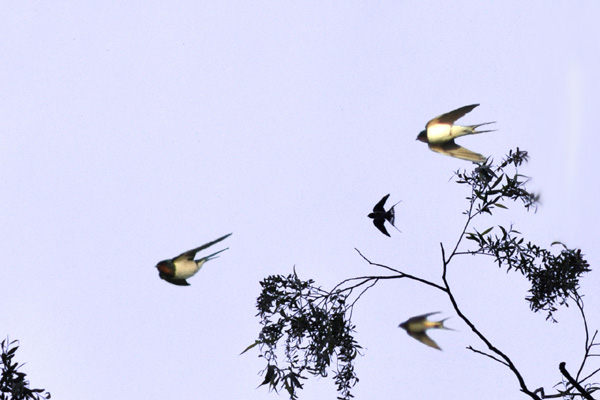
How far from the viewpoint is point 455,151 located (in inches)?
176

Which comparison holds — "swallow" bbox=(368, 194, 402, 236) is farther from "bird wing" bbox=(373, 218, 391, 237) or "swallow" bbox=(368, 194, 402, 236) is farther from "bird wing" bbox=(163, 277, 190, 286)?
"bird wing" bbox=(163, 277, 190, 286)

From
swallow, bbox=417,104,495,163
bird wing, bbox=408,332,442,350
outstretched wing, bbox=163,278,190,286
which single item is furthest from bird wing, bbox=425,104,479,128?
outstretched wing, bbox=163,278,190,286

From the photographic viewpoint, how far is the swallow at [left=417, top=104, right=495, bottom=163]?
4.43m

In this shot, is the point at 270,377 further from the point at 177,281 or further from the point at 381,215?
the point at 381,215

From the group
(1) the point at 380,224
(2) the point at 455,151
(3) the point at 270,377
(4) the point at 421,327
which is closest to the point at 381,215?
(1) the point at 380,224

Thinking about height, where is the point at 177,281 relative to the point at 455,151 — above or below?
below

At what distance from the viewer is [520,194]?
165 inches

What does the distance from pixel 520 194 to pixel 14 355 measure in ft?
11.1

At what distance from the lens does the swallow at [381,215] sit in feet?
15.4

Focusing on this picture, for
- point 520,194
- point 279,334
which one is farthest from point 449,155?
point 279,334

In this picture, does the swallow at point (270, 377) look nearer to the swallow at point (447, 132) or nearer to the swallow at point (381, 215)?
the swallow at point (381, 215)

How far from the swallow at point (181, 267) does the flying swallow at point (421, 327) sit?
5.11ft

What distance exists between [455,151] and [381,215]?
0.75m

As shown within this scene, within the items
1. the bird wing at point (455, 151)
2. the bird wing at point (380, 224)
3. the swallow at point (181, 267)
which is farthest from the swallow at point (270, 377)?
the bird wing at point (455, 151)
